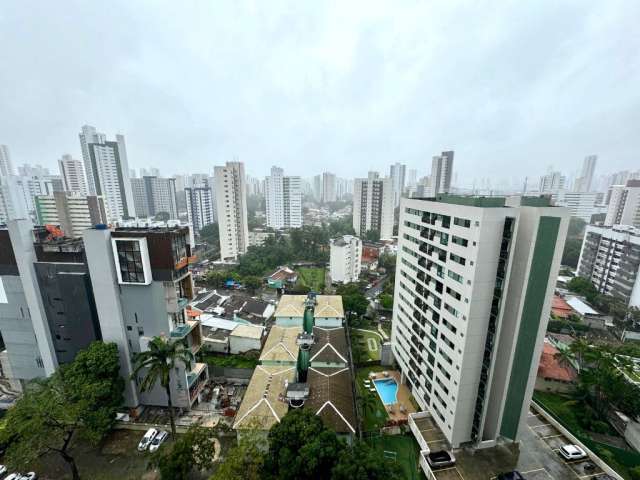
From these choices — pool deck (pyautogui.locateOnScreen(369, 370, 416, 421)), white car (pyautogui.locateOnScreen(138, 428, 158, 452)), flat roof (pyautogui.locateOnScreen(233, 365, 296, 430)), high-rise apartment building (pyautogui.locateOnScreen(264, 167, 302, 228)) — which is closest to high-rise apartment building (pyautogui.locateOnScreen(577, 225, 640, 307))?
pool deck (pyautogui.locateOnScreen(369, 370, 416, 421))

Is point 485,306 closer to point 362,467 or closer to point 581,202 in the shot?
point 362,467

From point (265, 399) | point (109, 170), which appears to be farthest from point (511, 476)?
point (109, 170)

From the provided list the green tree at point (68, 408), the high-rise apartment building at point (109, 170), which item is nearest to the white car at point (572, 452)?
the green tree at point (68, 408)

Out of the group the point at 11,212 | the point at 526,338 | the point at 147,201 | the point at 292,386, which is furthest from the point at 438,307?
the point at 147,201

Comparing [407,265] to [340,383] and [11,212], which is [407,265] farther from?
[11,212]

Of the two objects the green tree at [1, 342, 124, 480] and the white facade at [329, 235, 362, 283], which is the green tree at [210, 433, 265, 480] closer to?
the green tree at [1, 342, 124, 480]
